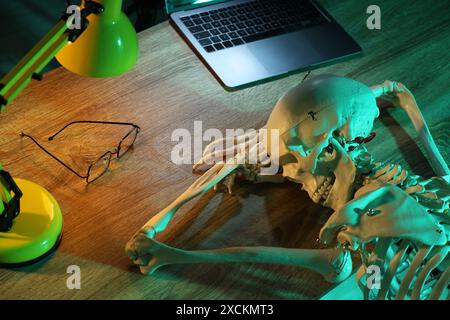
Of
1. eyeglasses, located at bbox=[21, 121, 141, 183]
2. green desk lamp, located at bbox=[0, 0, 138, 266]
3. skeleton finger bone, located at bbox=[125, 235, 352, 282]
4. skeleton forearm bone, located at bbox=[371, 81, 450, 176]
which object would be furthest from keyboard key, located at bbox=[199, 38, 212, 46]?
skeleton finger bone, located at bbox=[125, 235, 352, 282]

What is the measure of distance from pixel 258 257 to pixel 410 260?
34cm

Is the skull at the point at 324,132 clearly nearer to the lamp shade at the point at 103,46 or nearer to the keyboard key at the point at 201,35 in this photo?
the lamp shade at the point at 103,46

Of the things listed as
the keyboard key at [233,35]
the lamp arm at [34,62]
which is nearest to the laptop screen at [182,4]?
the keyboard key at [233,35]

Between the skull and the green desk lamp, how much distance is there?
0.37 m

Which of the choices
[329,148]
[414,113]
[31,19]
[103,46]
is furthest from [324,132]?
[31,19]

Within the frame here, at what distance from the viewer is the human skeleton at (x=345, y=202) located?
5.18ft

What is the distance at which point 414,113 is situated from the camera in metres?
1.94

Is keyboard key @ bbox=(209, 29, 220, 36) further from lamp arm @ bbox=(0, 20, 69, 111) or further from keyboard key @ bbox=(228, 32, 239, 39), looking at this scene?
lamp arm @ bbox=(0, 20, 69, 111)

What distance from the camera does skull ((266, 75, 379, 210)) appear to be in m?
1.61

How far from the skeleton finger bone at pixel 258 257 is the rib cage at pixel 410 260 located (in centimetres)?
5

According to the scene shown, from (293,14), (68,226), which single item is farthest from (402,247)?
(293,14)

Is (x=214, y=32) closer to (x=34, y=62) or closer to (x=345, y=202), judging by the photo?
(x=345, y=202)

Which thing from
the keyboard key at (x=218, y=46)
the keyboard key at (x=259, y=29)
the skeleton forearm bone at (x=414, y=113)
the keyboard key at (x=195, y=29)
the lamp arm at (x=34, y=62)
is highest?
the lamp arm at (x=34, y=62)

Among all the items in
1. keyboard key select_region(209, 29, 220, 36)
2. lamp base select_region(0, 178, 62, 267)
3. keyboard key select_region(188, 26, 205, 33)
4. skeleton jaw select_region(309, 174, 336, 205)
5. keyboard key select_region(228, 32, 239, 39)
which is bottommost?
skeleton jaw select_region(309, 174, 336, 205)
